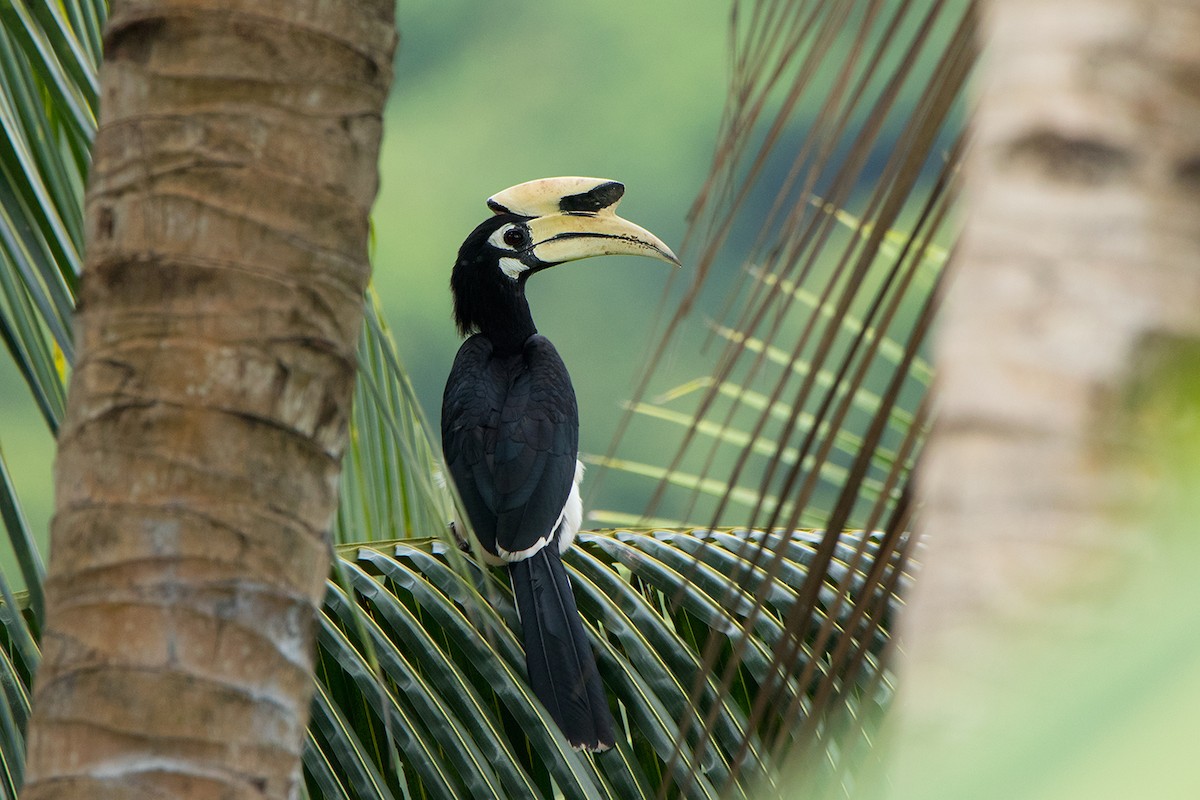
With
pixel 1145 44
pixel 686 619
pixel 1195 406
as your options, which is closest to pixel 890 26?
pixel 1145 44

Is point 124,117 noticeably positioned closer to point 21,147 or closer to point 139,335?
point 139,335

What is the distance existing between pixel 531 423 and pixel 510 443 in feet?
0.18

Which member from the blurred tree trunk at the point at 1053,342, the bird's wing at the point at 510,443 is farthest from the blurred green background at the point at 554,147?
the blurred tree trunk at the point at 1053,342

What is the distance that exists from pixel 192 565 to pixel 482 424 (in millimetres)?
1378

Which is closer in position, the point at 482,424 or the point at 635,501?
the point at 482,424

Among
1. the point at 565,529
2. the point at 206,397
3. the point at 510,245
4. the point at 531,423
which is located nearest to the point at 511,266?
the point at 510,245

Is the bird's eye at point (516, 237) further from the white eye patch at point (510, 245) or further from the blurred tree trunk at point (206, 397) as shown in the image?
the blurred tree trunk at point (206, 397)

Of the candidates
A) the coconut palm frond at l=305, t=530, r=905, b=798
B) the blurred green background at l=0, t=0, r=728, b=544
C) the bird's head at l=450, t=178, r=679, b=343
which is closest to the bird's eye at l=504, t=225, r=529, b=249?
the bird's head at l=450, t=178, r=679, b=343

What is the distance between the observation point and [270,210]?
2.08ft

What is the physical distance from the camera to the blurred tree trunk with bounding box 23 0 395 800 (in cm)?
59

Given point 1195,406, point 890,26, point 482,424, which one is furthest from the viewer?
point 482,424

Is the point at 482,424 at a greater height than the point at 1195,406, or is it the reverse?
the point at 1195,406

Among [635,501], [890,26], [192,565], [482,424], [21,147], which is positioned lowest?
[635,501]

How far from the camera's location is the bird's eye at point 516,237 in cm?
229
